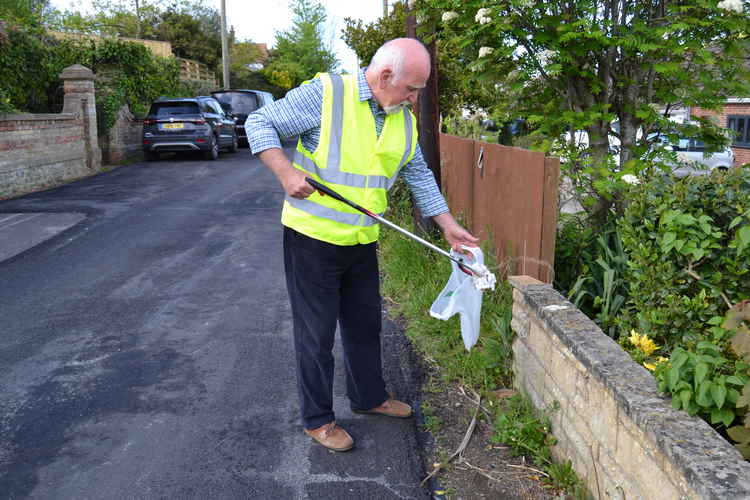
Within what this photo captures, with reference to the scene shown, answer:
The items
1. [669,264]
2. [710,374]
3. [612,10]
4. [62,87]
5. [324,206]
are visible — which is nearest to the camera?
[710,374]

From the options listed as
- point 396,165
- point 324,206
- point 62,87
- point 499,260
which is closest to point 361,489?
point 324,206

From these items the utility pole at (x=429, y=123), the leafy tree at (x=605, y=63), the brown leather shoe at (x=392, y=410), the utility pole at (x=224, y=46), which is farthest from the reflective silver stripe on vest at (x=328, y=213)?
the utility pole at (x=224, y=46)

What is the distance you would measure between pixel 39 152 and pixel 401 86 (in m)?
11.6

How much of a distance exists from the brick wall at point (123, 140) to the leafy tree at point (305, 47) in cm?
2792

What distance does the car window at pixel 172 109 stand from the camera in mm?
17547

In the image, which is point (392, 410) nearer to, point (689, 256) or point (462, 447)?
point (462, 447)

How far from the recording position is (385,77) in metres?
3.31

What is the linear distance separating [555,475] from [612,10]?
315 cm

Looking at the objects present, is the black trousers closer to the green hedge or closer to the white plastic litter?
the white plastic litter

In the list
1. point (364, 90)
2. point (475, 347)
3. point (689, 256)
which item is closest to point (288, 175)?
point (364, 90)

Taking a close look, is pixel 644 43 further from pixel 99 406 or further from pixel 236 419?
pixel 99 406

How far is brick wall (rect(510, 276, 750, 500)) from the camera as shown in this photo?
221 centimetres

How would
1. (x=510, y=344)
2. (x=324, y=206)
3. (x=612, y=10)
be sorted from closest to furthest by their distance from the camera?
(x=324, y=206) < (x=510, y=344) < (x=612, y=10)

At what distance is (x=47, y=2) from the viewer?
33594 mm
